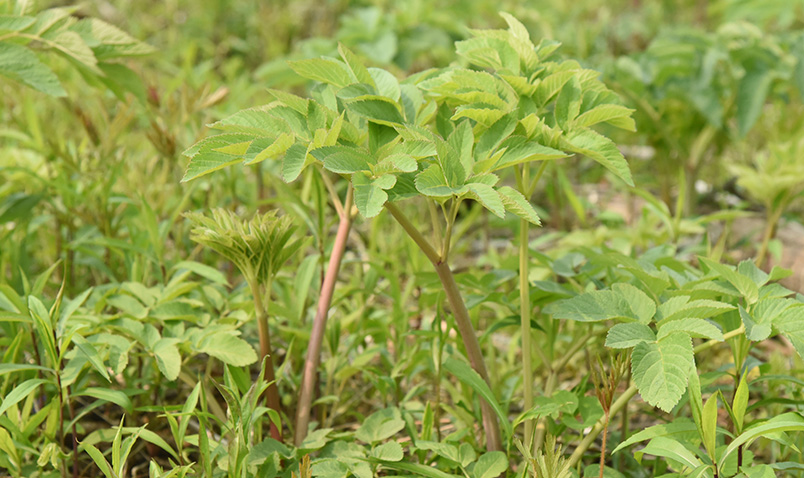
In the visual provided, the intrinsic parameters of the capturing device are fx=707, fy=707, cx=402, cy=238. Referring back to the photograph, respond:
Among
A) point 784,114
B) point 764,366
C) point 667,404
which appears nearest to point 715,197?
point 784,114

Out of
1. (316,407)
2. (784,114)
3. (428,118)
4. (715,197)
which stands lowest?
(715,197)

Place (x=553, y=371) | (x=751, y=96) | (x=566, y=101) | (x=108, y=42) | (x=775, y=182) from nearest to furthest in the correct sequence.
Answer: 1. (x=566, y=101)
2. (x=553, y=371)
3. (x=108, y=42)
4. (x=775, y=182)
5. (x=751, y=96)

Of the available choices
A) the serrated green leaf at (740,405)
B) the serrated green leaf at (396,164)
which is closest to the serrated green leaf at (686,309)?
the serrated green leaf at (740,405)

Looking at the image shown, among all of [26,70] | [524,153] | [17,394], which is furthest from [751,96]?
[17,394]

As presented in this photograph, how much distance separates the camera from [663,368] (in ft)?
3.55

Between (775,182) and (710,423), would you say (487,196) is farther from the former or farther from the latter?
(775,182)

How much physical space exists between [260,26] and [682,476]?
13.9ft

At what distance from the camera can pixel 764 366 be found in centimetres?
147

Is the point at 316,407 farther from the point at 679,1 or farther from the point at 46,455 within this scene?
the point at 679,1

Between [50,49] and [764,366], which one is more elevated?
[50,49]

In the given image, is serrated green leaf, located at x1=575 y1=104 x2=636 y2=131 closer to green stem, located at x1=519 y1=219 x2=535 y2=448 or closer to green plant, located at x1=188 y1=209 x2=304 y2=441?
green stem, located at x1=519 y1=219 x2=535 y2=448

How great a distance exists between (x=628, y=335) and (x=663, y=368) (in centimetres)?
8

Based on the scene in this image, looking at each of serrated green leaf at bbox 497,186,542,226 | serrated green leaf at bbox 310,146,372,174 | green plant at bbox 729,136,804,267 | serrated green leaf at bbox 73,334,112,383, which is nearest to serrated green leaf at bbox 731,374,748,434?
serrated green leaf at bbox 497,186,542,226

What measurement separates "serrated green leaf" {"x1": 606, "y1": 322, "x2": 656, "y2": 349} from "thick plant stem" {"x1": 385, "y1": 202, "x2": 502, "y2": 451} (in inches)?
11.5
